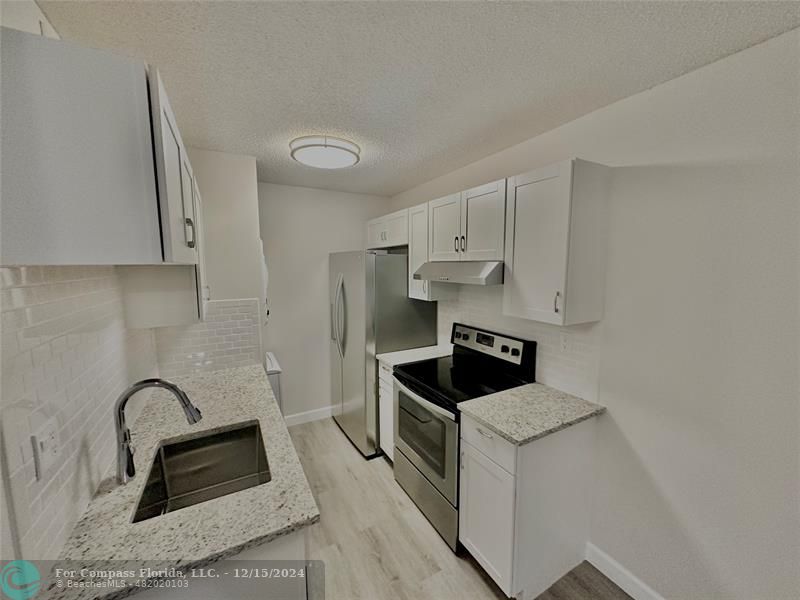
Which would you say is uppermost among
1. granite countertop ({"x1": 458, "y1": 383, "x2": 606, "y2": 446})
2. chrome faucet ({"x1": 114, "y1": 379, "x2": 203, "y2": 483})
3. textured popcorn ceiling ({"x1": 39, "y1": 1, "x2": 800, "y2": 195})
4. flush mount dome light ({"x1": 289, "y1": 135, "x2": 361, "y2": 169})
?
textured popcorn ceiling ({"x1": 39, "y1": 1, "x2": 800, "y2": 195})

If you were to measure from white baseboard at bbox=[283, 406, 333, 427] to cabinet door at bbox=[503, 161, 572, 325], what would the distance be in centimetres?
254

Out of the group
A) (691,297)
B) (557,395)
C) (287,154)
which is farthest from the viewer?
(287,154)

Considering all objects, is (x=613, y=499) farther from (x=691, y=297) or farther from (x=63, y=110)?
(x=63, y=110)

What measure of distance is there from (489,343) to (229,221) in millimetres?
2218

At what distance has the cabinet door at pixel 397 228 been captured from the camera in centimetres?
285

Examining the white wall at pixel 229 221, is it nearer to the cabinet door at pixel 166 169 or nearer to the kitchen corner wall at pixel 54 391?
the kitchen corner wall at pixel 54 391

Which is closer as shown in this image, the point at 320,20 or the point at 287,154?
the point at 320,20

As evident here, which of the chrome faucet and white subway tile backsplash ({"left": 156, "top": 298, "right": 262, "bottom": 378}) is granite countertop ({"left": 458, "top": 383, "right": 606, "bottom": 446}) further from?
white subway tile backsplash ({"left": 156, "top": 298, "right": 262, "bottom": 378})

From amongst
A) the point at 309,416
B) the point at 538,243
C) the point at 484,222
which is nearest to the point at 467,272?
the point at 484,222

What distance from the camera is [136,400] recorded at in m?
1.68

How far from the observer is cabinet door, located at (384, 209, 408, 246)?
2852 mm

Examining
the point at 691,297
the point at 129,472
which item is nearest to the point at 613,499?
the point at 691,297

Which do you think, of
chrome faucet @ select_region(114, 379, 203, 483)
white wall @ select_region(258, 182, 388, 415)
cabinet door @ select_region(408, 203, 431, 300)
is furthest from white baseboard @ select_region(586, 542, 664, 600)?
white wall @ select_region(258, 182, 388, 415)

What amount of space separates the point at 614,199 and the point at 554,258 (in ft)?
1.53
